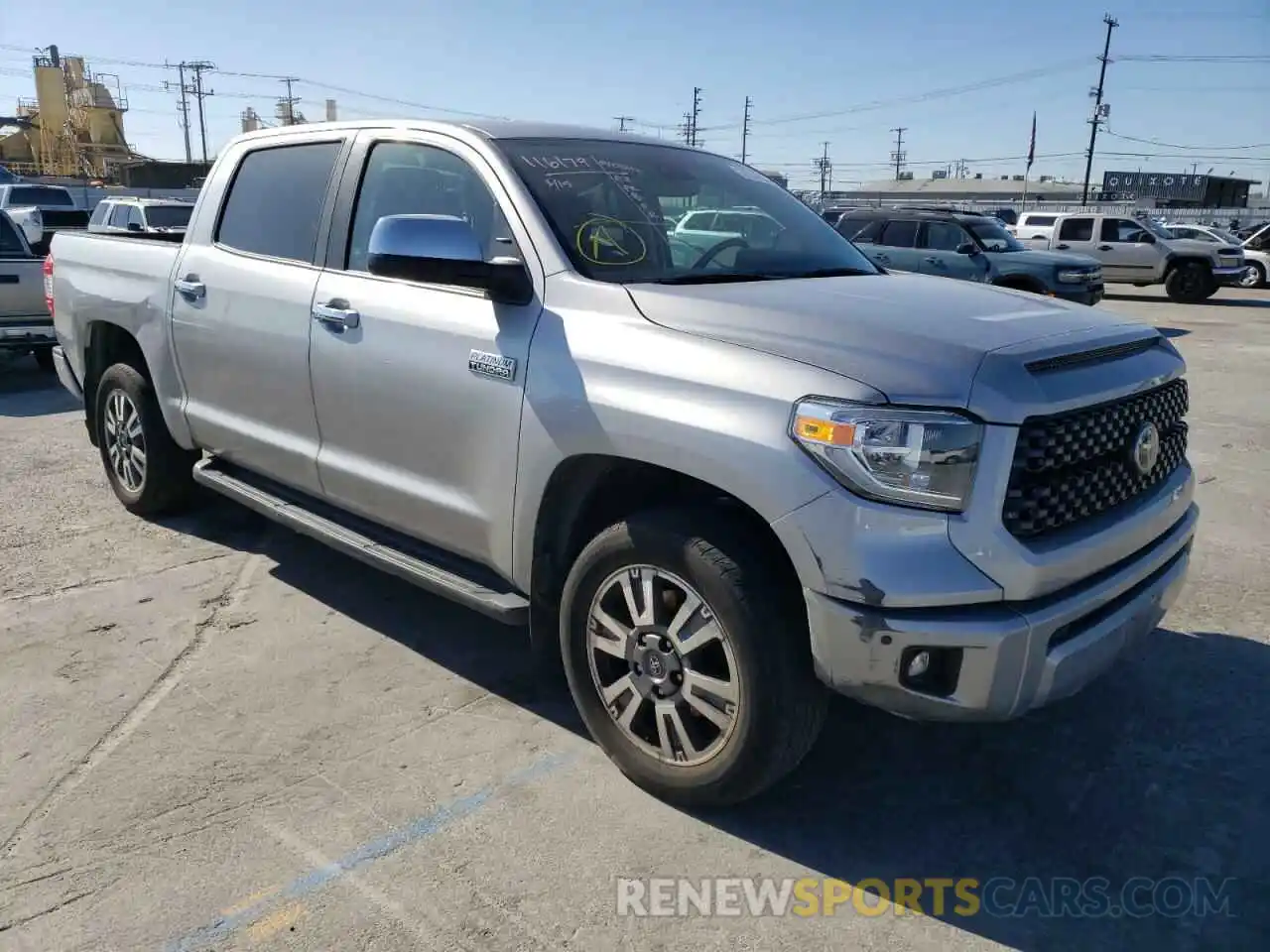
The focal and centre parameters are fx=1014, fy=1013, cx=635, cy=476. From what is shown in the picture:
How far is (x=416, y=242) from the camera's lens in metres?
3.14

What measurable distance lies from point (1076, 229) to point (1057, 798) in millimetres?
21768

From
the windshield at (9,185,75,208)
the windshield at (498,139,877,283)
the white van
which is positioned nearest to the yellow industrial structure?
the windshield at (9,185,75,208)

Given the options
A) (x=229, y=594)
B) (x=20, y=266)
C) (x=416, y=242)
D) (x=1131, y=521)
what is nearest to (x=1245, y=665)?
(x=1131, y=521)

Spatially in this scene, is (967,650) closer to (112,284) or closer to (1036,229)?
(112,284)

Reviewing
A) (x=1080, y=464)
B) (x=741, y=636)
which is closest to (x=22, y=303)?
(x=741, y=636)

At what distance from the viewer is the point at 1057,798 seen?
307cm

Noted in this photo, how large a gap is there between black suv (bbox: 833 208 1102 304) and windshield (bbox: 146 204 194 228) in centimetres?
1042

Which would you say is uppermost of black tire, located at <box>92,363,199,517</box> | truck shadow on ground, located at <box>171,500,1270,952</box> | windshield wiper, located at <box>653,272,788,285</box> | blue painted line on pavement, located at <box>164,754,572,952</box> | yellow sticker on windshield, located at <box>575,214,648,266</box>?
yellow sticker on windshield, located at <box>575,214,648,266</box>

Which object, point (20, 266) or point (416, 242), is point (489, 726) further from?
point (20, 266)

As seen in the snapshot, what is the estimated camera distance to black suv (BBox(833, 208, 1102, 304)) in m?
14.5

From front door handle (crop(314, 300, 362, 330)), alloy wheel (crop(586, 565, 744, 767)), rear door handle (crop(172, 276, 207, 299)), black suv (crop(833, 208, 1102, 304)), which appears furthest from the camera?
black suv (crop(833, 208, 1102, 304))

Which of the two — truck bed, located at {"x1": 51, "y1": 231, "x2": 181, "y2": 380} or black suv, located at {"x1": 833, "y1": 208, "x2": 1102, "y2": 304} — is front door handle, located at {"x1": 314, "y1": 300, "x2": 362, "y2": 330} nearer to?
truck bed, located at {"x1": 51, "y1": 231, "x2": 181, "y2": 380}

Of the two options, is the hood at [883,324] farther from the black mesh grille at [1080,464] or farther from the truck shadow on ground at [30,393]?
the truck shadow on ground at [30,393]

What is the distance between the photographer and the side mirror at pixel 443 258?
3.10m
